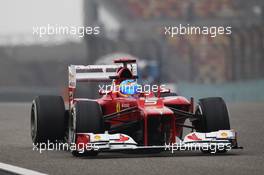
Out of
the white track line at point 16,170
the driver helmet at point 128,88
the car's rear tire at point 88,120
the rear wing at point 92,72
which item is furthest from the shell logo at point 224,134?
the white track line at point 16,170

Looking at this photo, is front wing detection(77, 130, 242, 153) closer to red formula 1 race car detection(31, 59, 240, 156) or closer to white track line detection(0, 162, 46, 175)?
red formula 1 race car detection(31, 59, 240, 156)

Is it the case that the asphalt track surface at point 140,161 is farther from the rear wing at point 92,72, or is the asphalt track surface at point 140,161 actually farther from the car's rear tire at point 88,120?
the rear wing at point 92,72

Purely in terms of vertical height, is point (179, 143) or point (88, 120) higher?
point (88, 120)

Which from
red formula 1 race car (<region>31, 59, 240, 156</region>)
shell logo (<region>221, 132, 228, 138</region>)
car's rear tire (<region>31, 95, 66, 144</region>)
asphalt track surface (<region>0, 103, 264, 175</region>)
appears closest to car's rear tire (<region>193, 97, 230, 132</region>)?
red formula 1 race car (<region>31, 59, 240, 156</region>)

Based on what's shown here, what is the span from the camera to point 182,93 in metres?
40.7

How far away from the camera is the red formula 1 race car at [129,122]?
43.3 feet

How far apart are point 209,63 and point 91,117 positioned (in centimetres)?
5841

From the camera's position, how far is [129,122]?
1361 cm

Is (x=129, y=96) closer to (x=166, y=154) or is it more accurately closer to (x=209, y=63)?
(x=166, y=154)

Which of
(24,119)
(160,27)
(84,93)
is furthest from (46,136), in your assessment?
(160,27)

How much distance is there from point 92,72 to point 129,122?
1.88 metres

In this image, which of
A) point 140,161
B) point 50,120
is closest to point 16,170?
point 140,161

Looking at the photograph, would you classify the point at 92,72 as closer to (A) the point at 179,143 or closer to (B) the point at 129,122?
(B) the point at 129,122

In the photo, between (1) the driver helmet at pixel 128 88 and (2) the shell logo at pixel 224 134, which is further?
(1) the driver helmet at pixel 128 88
